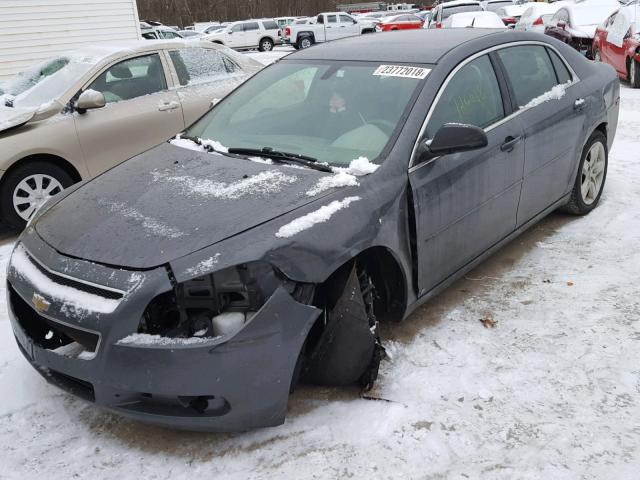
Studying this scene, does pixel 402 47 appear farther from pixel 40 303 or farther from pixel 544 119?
pixel 40 303

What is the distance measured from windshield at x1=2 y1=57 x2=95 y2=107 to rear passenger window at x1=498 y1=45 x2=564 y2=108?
399 cm

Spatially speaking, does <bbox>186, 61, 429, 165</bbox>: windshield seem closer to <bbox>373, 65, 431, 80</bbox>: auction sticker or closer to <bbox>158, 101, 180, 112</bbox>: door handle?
<bbox>373, 65, 431, 80</bbox>: auction sticker

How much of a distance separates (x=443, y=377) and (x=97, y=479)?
165cm

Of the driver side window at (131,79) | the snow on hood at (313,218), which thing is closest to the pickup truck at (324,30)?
the driver side window at (131,79)

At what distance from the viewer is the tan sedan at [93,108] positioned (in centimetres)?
544

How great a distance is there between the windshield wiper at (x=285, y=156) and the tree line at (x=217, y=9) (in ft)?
210

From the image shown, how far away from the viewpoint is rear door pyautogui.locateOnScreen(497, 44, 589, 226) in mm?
4062

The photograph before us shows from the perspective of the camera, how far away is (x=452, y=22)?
16.7m

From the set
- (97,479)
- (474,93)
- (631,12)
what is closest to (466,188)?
(474,93)

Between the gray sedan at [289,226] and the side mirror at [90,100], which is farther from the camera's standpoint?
the side mirror at [90,100]

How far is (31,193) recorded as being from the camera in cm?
549

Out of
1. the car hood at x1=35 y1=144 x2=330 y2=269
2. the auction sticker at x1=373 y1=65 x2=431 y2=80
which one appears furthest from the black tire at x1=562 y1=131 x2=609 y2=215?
the car hood at x1=35 y1=144 x2=330 y2=269

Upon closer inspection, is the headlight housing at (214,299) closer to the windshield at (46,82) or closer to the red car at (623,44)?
the windshield at (46,82)

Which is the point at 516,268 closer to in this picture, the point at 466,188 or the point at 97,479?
the point at 466,188
